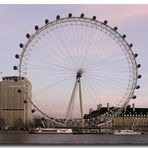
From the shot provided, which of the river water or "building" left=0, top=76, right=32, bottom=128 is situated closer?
the river water

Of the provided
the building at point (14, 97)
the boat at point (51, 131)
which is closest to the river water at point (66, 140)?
the building at point (14, 97)

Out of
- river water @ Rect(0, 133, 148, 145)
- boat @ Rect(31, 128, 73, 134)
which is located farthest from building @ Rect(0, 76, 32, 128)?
boat @ Rect(31, 128, 73, 134)

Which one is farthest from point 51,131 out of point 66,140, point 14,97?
point 14,97

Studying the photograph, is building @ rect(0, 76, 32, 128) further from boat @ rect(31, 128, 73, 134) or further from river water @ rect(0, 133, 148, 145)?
boat @ rect(31, 128, 73, 134)

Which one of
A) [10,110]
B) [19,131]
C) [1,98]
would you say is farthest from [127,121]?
[1,98]

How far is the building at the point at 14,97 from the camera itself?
15346mm

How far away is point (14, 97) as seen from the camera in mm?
17266

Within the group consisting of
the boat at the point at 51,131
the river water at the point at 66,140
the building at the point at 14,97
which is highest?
the building at the point at 14,97

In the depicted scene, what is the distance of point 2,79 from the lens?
625 inches

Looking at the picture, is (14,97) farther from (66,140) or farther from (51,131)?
(51,131)

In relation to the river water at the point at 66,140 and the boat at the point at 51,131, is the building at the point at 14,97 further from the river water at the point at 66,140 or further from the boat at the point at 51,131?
the boat at the point at 51,131

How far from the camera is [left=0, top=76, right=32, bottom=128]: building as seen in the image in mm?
15346
